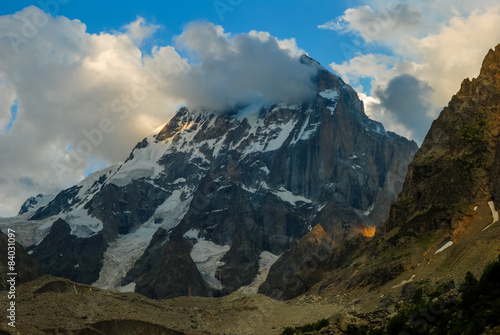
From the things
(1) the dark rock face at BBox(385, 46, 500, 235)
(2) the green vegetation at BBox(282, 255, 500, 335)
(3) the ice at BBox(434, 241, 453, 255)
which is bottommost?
(2) the green vegetation at BBox(282, 255, 500, 335)

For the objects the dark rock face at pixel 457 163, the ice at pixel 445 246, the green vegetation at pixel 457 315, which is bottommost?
the green vegetation at pixel 457 315

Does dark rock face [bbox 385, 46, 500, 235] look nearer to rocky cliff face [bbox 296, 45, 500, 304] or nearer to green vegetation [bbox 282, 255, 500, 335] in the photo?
rocky cliff face [bbox 296, 45, 500, 304]

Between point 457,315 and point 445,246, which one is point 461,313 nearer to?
point 457,315

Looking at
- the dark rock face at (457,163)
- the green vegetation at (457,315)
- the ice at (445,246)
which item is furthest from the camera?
the dark rock face at (457,163)

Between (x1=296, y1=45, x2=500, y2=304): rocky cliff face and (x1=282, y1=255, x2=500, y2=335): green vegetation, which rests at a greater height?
(x1=296, y1=45, x2=500, y2=304): rocky cliff face

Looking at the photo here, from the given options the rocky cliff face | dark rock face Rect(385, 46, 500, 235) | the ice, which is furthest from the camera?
dark rock face Rect(385, 46, 500, 235)

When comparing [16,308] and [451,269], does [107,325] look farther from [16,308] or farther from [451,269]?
[451,269]

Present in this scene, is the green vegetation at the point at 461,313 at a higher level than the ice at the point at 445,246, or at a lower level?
lower

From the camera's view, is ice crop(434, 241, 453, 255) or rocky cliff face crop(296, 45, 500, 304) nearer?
rocky cliff face crop(296, 45, 500, 304)

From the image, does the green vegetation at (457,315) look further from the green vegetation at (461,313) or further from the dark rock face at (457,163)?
the dark rock face at (457,163)

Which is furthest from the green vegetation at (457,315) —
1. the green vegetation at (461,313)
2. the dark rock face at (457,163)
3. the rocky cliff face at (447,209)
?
the dark rock face at (457,163)

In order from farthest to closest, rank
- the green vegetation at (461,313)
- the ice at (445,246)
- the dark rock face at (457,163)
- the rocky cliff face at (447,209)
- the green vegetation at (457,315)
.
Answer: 1. the dark rock face at (457,163)
2. the ice at (445,246)
3. the rocky cliff face at (447,209)
4. the green vegetation at (457,315)
5. the green vegetation at (461,313)

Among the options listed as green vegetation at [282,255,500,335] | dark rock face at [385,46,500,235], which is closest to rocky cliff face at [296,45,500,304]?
dark rock face at [385,46,500,235]

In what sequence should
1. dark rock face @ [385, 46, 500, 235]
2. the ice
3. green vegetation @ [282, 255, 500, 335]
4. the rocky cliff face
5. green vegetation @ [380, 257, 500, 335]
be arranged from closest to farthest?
green vegetation @ [380, 257, 500, 335], green vegetation @ [282, 255, 500, 335], the rocky cliff face, the ice, dark rock face @ [385, 46, 500, 235]
